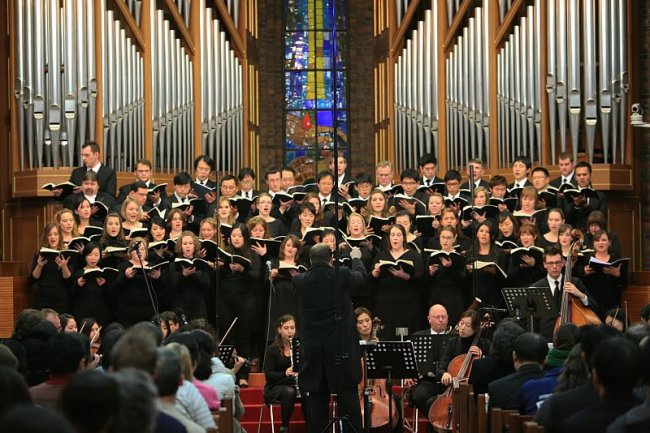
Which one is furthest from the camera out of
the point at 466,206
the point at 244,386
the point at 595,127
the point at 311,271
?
the point at 595,127

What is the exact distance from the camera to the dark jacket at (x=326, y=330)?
862cm

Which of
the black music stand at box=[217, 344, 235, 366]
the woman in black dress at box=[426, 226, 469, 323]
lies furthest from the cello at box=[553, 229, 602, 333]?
the black music stand at box=[217, 344, 235, 366]

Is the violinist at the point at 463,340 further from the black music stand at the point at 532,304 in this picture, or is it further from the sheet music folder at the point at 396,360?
the sheet music folder at the point at 396,360

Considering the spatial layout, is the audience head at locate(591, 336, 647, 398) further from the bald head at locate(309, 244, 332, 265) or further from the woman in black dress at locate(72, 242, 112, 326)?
the woman in black dress at locate(72, 242, 112, 326)

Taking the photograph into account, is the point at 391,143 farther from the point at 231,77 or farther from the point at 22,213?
the point at 22,213

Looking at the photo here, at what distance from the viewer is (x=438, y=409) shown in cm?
917

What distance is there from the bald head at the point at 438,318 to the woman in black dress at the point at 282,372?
102cm

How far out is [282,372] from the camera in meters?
9.91

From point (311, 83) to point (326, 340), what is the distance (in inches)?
375

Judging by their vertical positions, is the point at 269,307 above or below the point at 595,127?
below

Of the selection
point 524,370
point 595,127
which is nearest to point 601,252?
point 595,127

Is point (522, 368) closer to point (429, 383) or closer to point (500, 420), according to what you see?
point (500, 420)

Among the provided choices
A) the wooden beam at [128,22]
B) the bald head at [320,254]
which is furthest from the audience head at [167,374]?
the wooden beam at [128,22]

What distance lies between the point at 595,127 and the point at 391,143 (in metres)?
2.87
